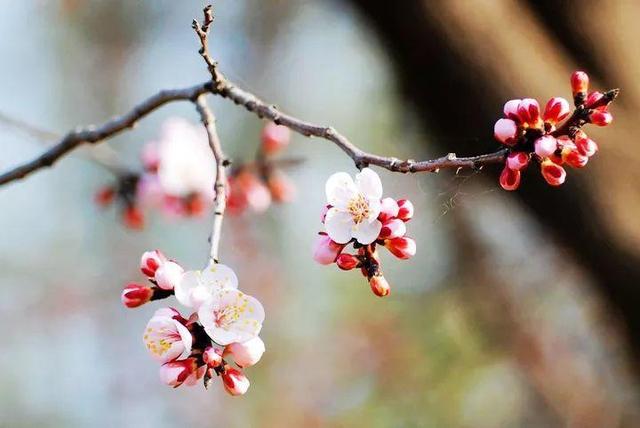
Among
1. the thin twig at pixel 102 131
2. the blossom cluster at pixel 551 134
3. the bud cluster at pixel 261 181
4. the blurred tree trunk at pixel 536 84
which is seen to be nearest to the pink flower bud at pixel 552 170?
the blossom cluster at pixel 551 134

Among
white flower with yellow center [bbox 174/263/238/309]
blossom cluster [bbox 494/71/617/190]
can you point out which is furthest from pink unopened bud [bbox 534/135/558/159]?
white flower with yellow center [bbox 174/263/238/309]

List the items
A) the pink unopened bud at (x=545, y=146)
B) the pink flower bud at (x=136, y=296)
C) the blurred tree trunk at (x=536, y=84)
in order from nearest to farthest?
the pink unopened bud at (x=545, y=146)
the pink flower bud at (x=136, y=296)
the blurred tree trunk at (x=536, y=84)

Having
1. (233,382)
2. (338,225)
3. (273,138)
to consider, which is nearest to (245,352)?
(233,382)

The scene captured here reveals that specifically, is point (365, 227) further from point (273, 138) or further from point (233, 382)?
point (273, 138)

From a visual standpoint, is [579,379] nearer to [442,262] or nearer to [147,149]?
[442,262]

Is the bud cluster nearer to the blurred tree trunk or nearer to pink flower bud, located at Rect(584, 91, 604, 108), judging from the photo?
the blurred tree trunk

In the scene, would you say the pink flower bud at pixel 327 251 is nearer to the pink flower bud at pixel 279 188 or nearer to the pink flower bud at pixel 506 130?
the pink flower bud at pixel 506 130
